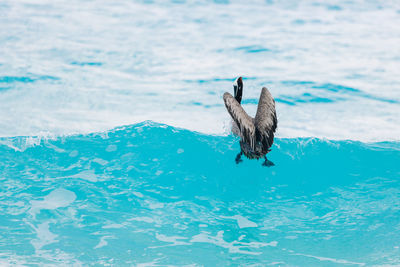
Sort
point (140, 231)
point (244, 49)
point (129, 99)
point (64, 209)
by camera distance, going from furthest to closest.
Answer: point (244, 49) → point (129, 99) → point (64, 209) → point (140, 231)

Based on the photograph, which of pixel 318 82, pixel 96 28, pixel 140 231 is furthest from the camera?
pixel 96 28

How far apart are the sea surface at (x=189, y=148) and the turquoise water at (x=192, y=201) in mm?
34

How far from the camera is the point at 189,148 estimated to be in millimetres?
11398

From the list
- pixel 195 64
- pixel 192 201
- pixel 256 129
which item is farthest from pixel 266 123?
pixel 195 64

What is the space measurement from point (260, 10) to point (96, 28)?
755 cm

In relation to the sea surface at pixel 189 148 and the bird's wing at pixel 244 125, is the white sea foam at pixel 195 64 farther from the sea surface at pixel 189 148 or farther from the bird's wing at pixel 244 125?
the bird's wing at pixel 244 125

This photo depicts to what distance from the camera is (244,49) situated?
18.9 m

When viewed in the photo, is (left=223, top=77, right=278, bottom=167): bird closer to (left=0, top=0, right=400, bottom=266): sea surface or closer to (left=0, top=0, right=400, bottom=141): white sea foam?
(left=0, top=0, right=400, bottom=266): sea surface

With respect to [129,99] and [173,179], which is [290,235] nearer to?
[173,179]

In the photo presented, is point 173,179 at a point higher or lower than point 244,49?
lower

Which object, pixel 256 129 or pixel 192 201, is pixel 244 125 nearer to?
pixel 256 129

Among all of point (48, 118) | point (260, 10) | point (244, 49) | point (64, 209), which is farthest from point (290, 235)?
point (260, 10)

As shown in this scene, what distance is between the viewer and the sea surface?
327 inches

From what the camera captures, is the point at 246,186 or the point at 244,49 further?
the point at 244,49
